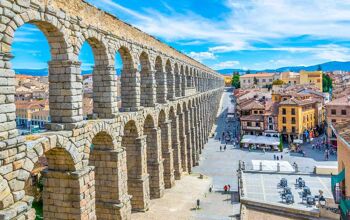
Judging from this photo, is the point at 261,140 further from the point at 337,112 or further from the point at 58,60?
the point at 58,60

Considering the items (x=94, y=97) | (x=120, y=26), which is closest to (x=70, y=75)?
(x=94, y=97)

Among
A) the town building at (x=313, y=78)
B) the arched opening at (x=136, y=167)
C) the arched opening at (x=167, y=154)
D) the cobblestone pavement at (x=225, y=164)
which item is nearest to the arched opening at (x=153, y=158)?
the arched opening at (x=136, y=167)

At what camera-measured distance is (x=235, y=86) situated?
183 meters

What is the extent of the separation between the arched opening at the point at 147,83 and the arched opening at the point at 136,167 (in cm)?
404

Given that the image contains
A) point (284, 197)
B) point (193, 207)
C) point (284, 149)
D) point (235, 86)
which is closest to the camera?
point (193, 207)

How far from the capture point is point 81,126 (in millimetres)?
16078

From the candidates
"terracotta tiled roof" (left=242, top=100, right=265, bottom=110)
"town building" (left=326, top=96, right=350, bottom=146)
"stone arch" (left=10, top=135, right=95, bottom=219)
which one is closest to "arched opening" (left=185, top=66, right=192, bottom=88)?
"terracotta tiled roof" (left=242, top=100, right=265, bottom=110)

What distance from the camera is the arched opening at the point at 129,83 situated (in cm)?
2333

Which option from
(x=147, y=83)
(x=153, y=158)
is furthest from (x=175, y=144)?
(x=147, y=83)

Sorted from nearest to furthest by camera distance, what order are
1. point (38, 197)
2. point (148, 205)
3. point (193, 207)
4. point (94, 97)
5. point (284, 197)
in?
point (94, 97) → point (148, 205) → point (193, 207) → point (284, 197) → point (38, 197)

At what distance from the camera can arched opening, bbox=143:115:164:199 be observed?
1126 inches

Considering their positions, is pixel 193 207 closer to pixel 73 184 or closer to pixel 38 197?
pixel 73 184

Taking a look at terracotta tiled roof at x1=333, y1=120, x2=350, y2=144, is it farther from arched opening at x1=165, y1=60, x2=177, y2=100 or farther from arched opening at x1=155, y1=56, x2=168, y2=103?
arched opening at x1=165, y1=60, x2=177, y2=100

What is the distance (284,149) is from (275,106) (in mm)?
10654
